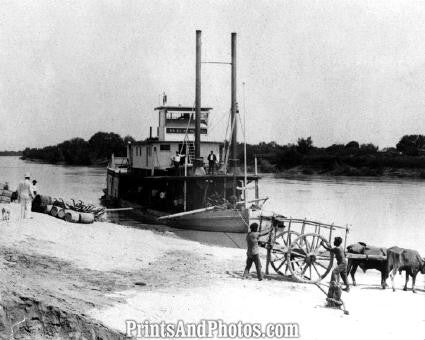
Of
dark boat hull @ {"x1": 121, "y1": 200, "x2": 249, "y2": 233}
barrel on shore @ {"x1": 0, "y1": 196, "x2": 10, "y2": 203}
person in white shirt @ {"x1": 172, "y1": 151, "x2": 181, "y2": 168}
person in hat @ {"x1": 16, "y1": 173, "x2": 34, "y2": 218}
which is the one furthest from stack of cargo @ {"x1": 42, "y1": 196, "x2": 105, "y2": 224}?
person in white shirt @ {"x1": 172, "y1": 151, "x2": 181, "y2": 168}

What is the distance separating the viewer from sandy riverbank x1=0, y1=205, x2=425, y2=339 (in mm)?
8031

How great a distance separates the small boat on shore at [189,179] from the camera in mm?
25109

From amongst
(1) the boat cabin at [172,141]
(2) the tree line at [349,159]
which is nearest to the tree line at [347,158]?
(2) the tree line at [349,159]

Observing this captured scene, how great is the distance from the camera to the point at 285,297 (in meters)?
10.8

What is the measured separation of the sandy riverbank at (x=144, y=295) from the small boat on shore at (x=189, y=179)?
31.4 ft

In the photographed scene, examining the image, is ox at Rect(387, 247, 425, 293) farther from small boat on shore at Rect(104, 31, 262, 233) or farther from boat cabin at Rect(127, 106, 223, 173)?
boat cabin at Rect(127, 106, 223, 173)

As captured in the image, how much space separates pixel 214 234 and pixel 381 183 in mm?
43487

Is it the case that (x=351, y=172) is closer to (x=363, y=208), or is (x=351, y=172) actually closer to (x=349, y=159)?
(x=349, y=159)

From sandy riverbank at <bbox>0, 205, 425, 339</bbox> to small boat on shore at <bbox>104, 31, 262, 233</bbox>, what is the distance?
9.58 meters

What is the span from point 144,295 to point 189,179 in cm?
1716

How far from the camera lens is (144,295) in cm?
988

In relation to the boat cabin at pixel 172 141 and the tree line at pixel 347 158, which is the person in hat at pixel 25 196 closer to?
the boat cabin at pixel 172 141

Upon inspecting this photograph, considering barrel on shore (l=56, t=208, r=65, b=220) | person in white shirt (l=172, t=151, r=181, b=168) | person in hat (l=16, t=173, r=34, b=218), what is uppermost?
person in white shirt (l=172, t=151, r=181, b=168)

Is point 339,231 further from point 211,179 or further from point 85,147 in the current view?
point 85,147
